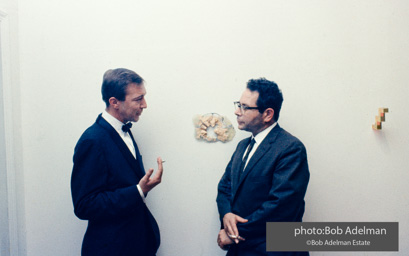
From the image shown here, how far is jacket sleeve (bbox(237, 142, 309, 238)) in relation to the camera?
1.51 m

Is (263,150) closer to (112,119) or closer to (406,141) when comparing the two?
(112,119)

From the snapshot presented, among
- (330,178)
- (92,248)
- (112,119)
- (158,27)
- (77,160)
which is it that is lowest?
(92,248)

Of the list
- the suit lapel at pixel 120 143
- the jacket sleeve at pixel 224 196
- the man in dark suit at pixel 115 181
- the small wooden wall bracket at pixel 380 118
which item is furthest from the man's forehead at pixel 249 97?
the small wooden wall bracket at pixel 380 118

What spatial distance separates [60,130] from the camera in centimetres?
210

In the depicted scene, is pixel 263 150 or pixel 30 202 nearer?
pixel 263 150

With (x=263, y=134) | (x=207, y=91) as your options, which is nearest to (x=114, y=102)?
(x=207, y=91)

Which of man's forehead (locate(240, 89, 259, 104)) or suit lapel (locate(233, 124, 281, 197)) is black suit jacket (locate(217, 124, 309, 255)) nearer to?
suit lapel (locate(233, 124, 281, 197))

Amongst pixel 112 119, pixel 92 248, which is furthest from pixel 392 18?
pixel 92 248

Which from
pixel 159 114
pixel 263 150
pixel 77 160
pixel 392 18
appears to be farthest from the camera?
pixel 159 114

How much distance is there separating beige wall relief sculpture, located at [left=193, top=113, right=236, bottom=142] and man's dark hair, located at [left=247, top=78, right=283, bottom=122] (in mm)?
380

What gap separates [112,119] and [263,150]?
2.88 ft

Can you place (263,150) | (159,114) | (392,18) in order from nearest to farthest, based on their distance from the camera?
(263,150) < (392,18) < (159,114)

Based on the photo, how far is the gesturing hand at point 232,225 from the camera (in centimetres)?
160

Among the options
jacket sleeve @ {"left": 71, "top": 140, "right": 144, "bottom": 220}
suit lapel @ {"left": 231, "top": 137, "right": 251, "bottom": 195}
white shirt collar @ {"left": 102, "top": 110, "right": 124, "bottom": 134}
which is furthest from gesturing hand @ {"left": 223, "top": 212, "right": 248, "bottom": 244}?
white shirt collar @ {"left": 102, "top": 110, "right": 124, "bottom": 134}
